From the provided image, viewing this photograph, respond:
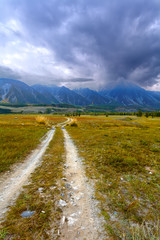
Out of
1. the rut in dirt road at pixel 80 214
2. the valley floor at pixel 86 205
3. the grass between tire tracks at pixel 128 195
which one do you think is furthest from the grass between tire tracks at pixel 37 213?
the grass between tire tracks at pixel 128 195

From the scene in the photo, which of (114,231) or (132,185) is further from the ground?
(114,231)

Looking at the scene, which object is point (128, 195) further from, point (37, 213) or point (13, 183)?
point (13, 183)

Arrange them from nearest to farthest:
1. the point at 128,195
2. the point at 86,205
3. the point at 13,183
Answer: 1. the point at 86,205
2. the point at 128,195
3. the point at 13,183

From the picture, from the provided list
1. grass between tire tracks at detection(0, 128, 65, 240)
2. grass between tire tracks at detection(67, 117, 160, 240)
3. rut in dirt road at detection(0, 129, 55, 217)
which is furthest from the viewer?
rut in dirt road at detection(0, 129, 55, 217)

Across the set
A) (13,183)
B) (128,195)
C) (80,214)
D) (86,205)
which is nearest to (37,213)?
(80,214)

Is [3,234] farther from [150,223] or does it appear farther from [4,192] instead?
[150,223]

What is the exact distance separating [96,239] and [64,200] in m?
2.06

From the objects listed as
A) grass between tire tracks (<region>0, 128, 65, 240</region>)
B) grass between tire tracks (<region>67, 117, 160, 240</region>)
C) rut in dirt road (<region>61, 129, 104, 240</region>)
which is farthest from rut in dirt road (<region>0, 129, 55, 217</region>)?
grass between tire tracks (<region>67, 117, 160, 240</region>)

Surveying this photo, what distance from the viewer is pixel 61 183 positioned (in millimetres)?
6152

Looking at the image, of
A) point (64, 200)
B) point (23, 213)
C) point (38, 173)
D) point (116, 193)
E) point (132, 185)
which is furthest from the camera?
point (38, 173)

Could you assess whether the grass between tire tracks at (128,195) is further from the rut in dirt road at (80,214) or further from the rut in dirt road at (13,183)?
the rut in dirt road at (13,183)

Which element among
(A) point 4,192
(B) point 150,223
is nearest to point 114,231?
(B) point 150,223

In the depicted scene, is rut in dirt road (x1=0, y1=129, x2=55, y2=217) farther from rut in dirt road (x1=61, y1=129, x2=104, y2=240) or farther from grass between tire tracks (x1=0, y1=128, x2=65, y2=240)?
rut in dirt road (x1=61, y1=129, x2=104, y2=240)

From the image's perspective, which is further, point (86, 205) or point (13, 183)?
point (13, 183)
